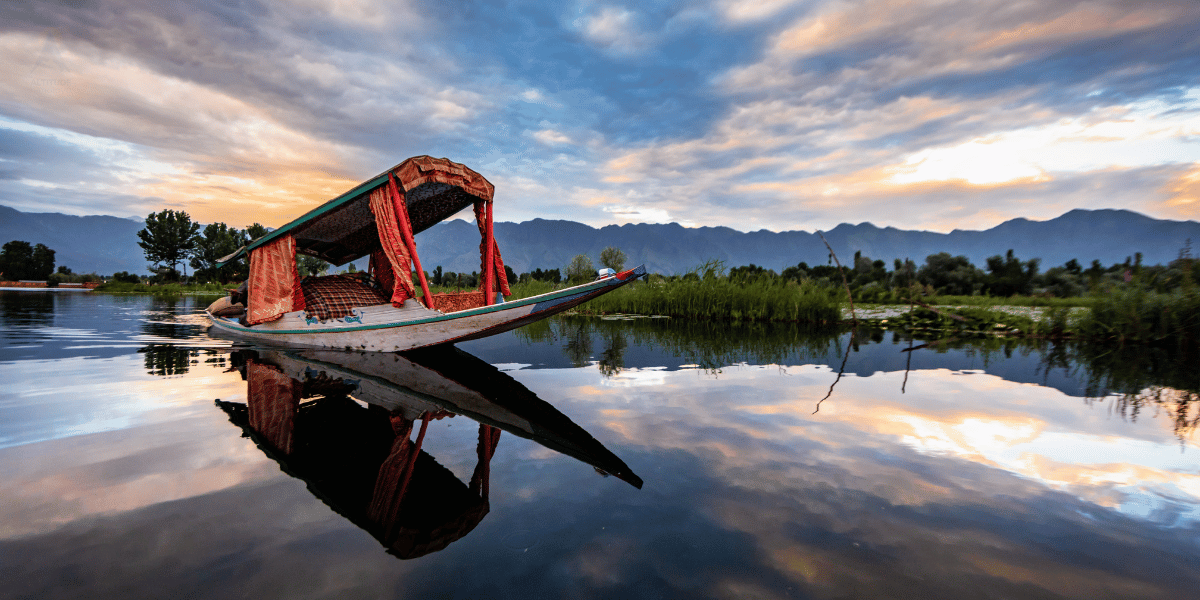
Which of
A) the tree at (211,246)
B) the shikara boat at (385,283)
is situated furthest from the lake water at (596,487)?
the tree at (211,246)

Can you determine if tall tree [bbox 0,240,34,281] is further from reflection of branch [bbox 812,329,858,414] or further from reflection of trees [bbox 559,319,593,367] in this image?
reflection of branch [bbox 812,329,858,414]

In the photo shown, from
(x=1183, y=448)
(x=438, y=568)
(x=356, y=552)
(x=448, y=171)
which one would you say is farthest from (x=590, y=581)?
(x=448, y=171)

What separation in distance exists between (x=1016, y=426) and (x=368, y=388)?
277 inches

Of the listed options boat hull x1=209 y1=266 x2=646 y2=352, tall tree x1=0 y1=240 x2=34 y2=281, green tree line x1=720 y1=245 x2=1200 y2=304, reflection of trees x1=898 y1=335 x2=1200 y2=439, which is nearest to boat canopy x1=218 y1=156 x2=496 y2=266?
boat hull x1=209 y1=266 x2=646 y2=352

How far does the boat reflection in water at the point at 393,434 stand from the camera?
2.58m

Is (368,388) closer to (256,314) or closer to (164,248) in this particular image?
(256,314)

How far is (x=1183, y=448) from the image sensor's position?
3809mm

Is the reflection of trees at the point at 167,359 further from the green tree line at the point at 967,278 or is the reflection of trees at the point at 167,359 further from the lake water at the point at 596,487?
the green tree line at the point at 967,278

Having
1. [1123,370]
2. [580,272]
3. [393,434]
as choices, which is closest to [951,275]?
[1123,370]

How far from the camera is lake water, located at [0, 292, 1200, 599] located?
204 cm

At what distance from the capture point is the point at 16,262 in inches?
2608

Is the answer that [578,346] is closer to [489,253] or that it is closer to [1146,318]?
[489,253]

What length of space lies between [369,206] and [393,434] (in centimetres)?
641

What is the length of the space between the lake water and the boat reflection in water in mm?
24
